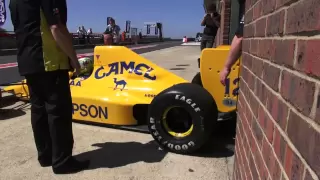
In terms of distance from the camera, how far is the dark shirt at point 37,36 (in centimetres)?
270

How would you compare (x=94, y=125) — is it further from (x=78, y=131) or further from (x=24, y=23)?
(x=24, y=23)

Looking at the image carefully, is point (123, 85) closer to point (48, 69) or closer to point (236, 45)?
point (48, 69)

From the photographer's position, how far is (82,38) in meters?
33.3

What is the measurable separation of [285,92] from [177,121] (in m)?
2.46

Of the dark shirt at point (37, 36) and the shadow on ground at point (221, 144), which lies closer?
the dark shirt at point (37, 36)

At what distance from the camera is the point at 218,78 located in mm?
3676

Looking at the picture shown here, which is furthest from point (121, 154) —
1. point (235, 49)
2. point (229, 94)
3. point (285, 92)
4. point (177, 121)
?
point (285, 92)

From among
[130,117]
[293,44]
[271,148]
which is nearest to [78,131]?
[130,117]

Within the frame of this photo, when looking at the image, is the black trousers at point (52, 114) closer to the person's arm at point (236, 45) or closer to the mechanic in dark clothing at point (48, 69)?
the mechanic in dark clothing at point (48, 69)

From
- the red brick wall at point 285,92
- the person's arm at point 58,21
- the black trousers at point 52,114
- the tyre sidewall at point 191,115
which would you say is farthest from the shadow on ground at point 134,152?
the red brick wall at point 285,92

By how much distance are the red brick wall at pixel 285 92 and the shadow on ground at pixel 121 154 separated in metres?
1.73

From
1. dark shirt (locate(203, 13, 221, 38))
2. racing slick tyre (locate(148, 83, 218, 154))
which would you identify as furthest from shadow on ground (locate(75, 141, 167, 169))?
dark shirt (locate(203, 13, 221, 38))

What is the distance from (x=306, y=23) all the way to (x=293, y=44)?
0.42 ft

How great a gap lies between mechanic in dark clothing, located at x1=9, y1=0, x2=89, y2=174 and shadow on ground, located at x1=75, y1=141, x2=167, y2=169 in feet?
0.75
